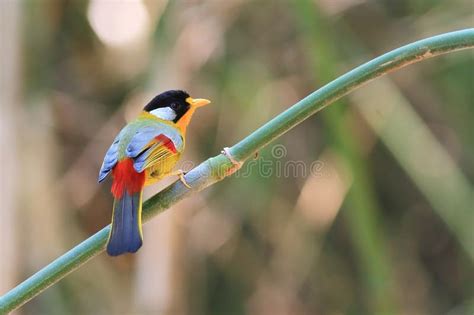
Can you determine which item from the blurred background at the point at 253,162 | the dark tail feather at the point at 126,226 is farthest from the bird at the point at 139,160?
the blurred background at the point at 253,162

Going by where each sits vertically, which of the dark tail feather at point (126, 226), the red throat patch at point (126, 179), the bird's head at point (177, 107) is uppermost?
the bird's head at point (177, 107)

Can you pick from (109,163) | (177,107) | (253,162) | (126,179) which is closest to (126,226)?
(126,179)

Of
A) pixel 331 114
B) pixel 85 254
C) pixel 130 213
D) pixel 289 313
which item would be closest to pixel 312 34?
pixel 331 114

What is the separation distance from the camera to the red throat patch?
1812 mm

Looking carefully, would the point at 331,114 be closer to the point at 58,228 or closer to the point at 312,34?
the point at 312,34

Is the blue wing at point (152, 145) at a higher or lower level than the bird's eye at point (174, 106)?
lower

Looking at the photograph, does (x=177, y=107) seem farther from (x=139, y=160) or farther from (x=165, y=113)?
(x=139, y=160)

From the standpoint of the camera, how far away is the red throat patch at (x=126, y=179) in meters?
1.81

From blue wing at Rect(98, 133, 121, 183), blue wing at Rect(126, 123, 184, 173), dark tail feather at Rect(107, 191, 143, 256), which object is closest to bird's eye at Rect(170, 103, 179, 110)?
blue wing at Rect(126, 123, 184, 173)

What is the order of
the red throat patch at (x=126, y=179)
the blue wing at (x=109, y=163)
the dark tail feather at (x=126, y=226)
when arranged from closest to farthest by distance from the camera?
the dark tail feather at (x=126, y=226)
the red throat patch at (x=126, y=179)
the blue wing at (x=109, y=163)

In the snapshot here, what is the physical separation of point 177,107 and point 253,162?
1160 mm

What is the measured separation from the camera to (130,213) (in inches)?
66.7

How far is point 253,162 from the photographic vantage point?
3.45 metres

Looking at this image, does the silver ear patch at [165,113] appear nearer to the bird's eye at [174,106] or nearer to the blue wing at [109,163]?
the bird's eye at [174,106]
